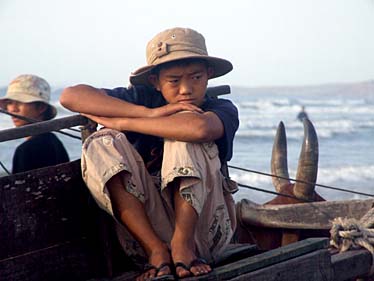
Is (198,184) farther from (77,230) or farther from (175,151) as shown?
(77,230)

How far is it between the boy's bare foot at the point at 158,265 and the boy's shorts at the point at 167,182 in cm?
24

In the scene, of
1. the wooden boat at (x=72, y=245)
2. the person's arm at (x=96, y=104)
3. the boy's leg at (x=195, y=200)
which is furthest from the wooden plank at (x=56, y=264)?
the person's arm at (x=96, y=104)

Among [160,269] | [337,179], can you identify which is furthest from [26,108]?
[337,179]

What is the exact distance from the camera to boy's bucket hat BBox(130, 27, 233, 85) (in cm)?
371

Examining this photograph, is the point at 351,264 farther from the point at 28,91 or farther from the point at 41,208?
the point at 28,91

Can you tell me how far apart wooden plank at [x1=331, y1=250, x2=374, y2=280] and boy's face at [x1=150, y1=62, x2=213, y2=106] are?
95 centimetres

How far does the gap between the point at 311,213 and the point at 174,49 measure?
1.93 metres

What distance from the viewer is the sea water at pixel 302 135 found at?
52.4 ft

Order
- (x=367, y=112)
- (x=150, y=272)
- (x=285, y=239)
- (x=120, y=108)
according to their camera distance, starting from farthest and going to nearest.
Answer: (x=367, y=112) → (x=285, y=239) → (x=120, y=108) → (x=150, y=272)

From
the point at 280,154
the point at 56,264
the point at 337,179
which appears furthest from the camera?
the point at 337,179

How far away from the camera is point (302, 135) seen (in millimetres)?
23125

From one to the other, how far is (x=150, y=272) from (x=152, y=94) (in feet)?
3.49

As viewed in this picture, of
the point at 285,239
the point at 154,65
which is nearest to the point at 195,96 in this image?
the point at 154,65

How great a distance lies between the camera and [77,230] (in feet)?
11.6
